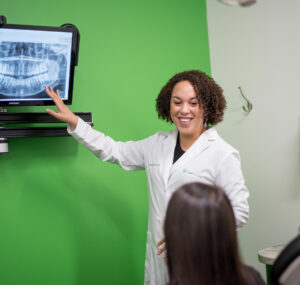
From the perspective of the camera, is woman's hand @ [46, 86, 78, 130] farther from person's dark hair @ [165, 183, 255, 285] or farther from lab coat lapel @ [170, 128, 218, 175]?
person's dark hair @ [165, 183, 255, 285]

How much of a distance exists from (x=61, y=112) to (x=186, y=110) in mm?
582

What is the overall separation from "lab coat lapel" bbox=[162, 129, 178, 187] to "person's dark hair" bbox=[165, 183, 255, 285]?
2.44 feet

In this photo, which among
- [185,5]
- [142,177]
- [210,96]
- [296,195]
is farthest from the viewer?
[185,5]

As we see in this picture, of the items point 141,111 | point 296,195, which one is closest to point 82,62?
point 141,111

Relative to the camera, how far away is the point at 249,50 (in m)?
2.50

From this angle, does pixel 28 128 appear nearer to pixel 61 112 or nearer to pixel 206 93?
pixel 61 112

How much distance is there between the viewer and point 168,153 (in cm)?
183

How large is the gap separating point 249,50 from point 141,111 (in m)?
0.79

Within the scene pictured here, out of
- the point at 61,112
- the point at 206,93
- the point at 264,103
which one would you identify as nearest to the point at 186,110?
the point at 206,93

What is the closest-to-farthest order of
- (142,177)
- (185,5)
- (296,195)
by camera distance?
1. (296,195)
2. (142,177)
3. (185,5)

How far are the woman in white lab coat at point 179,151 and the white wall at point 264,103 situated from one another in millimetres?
624

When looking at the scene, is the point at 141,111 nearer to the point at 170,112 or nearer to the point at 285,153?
the point at 170,112

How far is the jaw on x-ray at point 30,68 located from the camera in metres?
1.84

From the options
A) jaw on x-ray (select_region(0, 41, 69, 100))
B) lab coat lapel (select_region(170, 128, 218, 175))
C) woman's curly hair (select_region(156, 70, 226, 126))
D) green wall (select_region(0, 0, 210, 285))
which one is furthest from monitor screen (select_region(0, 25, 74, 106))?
lab coat lapel (select_region(170, 128, 218, 175))
